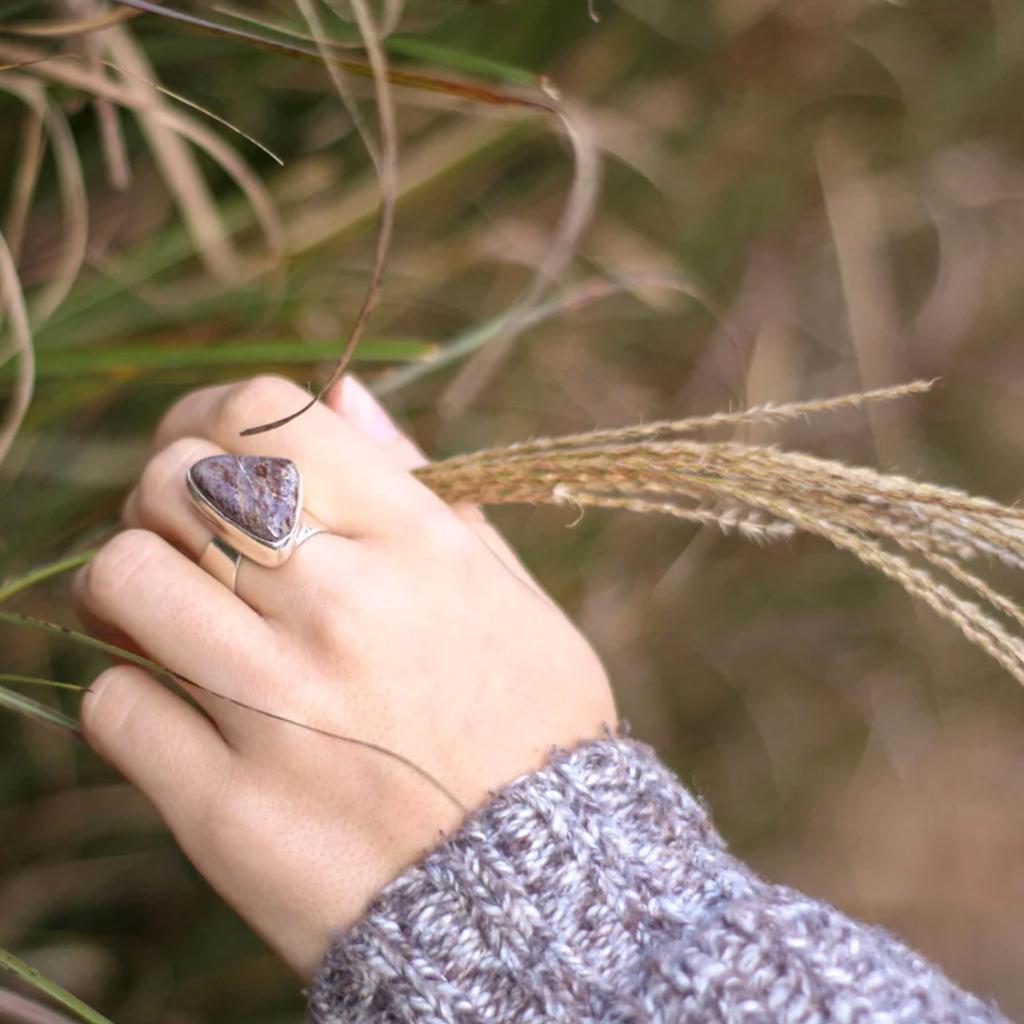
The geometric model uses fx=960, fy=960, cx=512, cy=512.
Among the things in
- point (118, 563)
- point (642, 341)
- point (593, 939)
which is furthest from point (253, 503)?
point (642, 341)

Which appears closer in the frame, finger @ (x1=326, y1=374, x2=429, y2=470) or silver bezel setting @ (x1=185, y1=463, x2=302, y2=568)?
silver bezel setting @ (x1=185, y1=463, x2=302, y2=568)

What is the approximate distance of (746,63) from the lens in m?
1.31

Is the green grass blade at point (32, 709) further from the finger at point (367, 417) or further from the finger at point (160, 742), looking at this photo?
the finger at point (367, 417)

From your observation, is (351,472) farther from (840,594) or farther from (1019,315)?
(1019,315)

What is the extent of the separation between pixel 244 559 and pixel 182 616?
5 cm

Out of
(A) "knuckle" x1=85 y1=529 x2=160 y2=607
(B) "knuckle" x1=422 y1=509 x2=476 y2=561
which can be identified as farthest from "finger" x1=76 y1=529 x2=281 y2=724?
(B) "knuckle" x1=422 y1=509 x2=476 y2=561

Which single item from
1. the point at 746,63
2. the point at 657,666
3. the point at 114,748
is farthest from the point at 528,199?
the point at 114,748

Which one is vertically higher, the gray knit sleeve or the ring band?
the ring band

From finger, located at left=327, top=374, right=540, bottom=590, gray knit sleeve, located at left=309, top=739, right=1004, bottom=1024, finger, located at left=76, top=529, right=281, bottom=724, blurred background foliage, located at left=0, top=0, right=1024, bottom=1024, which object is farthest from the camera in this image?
blurred background foliage, located at left=0, top=0, right=1024, bottom=1024

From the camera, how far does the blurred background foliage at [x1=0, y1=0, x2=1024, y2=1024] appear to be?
901mm

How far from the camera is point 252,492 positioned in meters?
0.60

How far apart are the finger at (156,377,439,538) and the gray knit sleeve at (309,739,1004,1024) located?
20 centimetres

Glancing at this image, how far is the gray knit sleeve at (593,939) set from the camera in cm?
51

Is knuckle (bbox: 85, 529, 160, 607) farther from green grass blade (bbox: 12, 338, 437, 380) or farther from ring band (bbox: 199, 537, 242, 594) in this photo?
green grass blade (bbox: 12, 338, 437, 380)
